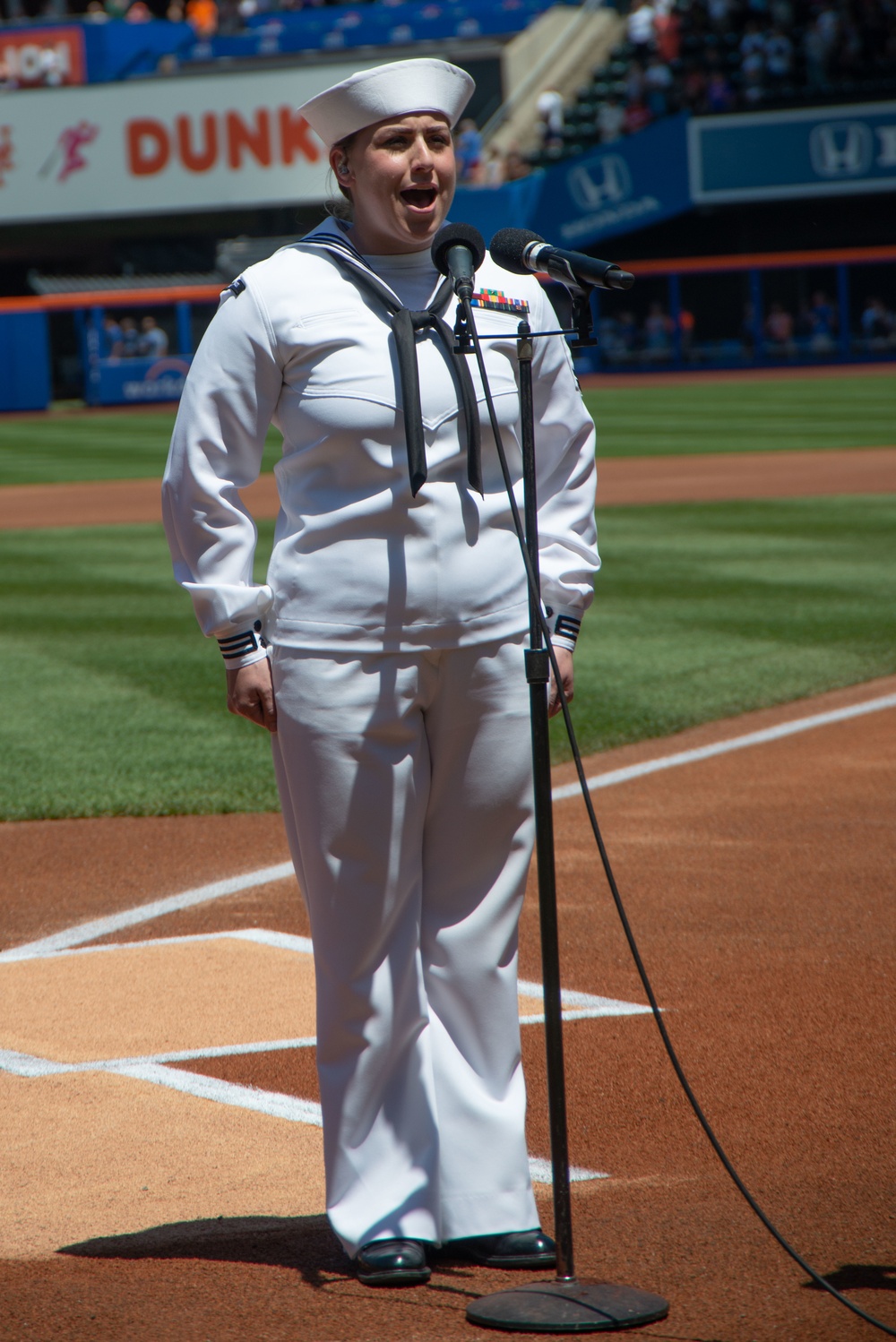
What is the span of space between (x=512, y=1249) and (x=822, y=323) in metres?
34.4

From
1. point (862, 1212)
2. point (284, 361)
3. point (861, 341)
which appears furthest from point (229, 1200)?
point (861, 341)

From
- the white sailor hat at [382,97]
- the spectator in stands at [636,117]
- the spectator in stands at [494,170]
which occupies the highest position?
the spectator in stands at [636,117]

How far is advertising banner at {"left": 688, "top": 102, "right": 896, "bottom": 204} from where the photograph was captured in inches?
1368

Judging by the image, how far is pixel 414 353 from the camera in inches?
107

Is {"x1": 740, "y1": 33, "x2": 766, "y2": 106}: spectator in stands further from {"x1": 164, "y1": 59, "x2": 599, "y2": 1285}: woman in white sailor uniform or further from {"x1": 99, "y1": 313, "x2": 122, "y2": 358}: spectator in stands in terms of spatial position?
{"x1": 164, "y1": 59, "x2": 599, "y2": 1285}: woman in white sailor uniform

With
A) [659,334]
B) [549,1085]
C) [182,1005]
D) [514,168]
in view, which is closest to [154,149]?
[514,168]

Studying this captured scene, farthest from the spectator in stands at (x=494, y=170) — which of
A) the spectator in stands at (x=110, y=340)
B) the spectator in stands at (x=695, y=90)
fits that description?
the spectator in stands at (x=110, y=340)

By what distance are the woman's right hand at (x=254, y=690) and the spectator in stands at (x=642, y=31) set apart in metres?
39.7

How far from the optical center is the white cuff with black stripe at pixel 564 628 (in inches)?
118

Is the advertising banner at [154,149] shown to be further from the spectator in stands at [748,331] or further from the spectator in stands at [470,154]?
the spectator in stands at [748,331]

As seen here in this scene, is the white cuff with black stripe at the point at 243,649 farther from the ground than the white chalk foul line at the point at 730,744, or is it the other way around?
the white cuff with black stripe at the point at 243,649

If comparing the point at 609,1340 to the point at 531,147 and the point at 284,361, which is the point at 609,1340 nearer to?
the point at 284,361

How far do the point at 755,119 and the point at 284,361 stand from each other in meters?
35.7

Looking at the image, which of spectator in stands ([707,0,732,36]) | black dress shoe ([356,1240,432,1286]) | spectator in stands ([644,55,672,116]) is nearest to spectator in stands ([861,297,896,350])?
spectator in stands ([644,55,672,116])
